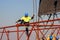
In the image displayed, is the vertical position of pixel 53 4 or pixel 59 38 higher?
pixel 53 4

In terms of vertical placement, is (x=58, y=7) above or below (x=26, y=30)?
above

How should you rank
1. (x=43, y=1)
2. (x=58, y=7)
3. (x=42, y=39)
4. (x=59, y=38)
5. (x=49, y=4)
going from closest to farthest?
(x=58, y=7), (x=49, y=4), (x=43, y=1), (x=59, y=38), (x=42, y=39)

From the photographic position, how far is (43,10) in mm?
8836

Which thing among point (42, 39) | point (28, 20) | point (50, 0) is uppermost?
point (50, 0)

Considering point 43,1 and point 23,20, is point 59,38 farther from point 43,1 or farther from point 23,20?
point 43,1

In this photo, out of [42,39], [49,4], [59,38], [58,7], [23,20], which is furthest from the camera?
[42,39]

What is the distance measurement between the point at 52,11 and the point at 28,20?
297 centimetres

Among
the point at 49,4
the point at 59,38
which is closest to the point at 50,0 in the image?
the point at 49,4

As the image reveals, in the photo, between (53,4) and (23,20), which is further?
(23,20)

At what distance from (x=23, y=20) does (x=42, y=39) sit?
318 cm

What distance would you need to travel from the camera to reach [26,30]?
10836 mm

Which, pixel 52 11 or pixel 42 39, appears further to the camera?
pixel 42 39

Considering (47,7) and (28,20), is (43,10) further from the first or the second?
(28,20)

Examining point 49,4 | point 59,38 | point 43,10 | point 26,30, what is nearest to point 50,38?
point 59,38
